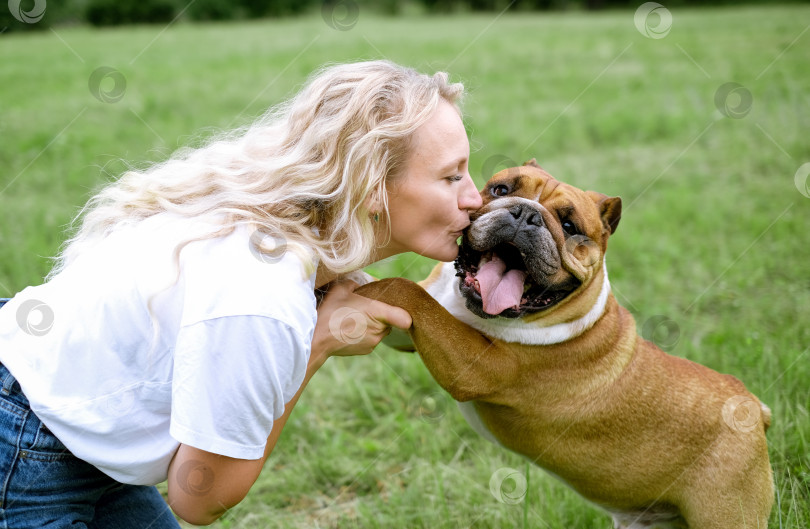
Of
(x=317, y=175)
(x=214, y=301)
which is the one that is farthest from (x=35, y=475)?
(x=317, y=175)

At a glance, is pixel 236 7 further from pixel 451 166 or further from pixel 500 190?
pixel 451 166

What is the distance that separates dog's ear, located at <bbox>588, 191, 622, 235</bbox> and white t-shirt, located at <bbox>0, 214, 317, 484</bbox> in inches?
65.0

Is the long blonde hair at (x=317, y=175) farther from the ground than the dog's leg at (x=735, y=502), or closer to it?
farther from the ground

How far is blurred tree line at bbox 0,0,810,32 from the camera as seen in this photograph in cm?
2933

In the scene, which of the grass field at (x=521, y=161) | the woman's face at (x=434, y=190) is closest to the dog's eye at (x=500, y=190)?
the grass field at (x=521, y=161)

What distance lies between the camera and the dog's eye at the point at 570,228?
3359mm

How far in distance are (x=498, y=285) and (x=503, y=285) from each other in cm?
2

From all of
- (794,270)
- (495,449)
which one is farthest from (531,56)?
(495,449)

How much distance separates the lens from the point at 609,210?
3523 millimetres

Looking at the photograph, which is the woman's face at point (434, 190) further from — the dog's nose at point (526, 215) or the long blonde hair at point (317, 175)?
the dog's nose at point (526, 215)

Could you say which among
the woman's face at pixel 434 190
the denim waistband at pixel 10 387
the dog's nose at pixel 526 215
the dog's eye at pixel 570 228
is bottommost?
the dog's eye at pixel 570 228

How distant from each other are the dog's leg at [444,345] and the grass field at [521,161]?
820 millimetres

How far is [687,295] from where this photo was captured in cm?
604

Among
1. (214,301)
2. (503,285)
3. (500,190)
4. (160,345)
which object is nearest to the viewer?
(214,301)
